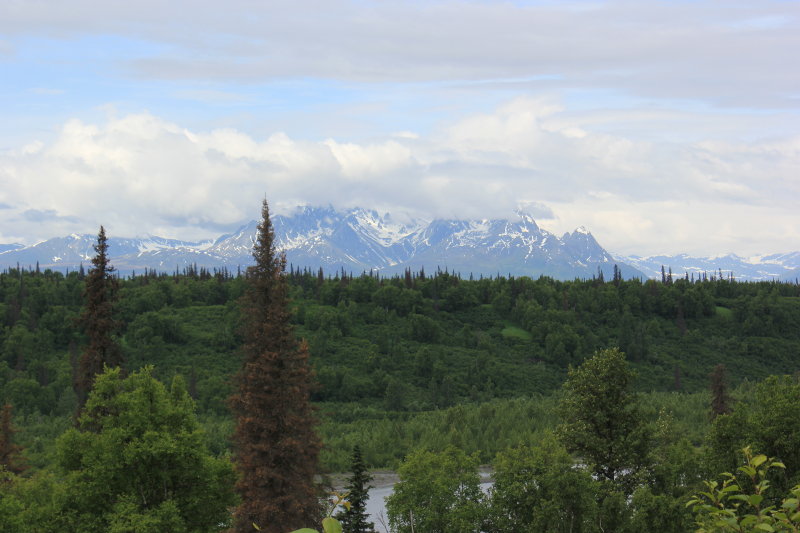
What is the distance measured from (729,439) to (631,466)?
26.2 feet

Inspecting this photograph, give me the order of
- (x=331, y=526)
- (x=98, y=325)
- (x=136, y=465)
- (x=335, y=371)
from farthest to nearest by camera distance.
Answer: (x=335, y=371) → (x=98, y=325) → (x=136, y=465) → (x=331, y=526)

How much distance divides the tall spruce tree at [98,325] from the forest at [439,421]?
1.05 m

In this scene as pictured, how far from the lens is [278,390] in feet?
149

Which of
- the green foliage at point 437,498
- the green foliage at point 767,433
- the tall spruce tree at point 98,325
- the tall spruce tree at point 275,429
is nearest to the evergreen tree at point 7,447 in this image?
the tall spruce tree at point 98,325

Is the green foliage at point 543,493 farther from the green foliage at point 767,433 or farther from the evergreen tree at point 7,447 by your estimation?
the evergreen tree at point 7,447

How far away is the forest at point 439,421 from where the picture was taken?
39.9 m

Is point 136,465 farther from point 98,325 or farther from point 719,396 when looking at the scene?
point 719,396

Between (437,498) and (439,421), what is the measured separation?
292ft

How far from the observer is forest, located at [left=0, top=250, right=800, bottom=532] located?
39906mm

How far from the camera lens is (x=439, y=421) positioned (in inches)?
5610

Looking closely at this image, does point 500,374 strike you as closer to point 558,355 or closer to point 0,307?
point 558,355

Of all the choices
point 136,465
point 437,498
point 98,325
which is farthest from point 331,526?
point 437,498

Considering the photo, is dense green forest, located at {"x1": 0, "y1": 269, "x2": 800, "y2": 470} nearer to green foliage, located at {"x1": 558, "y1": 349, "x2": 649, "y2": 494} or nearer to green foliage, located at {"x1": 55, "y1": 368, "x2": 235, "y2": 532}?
green foliage, located at {"x1": 558, "y1": 349, "x2": 649, "y2": 494}

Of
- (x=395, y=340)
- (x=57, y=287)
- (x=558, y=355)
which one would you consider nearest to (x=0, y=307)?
(x=57, y=287)
